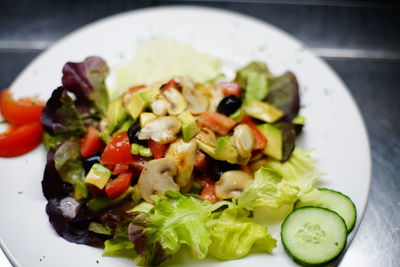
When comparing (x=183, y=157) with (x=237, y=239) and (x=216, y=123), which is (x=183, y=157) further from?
(x=237, y=239)

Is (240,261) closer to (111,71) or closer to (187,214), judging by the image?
(187,214)

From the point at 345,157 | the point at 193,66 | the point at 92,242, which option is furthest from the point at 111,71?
the point at 345,157

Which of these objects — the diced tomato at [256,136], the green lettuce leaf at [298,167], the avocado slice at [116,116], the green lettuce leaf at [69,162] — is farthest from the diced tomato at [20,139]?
the green lettuce leaf at [298,167]

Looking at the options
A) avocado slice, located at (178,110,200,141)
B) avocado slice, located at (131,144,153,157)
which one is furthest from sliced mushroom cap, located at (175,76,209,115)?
avocado slice, located at (131,144,153,157)

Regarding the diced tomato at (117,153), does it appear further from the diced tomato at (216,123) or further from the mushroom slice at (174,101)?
the diced tomato at (216,123)

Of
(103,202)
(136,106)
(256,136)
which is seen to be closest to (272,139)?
(256,136)

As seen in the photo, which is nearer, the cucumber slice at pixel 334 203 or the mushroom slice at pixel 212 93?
the cucumber slice at pixel 334 203
